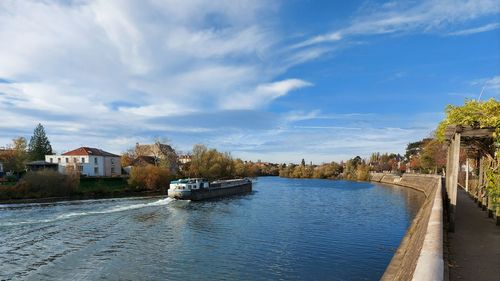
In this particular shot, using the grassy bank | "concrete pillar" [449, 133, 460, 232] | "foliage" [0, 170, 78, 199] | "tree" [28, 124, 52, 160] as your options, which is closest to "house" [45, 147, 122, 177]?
"tree" [28, 124, 52, 160]

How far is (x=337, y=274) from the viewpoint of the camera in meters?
16.4

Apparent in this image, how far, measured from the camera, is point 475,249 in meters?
10.3

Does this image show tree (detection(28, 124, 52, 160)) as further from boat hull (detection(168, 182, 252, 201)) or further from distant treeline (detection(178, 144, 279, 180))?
boat hull (detection(168, 182, 252, 201))

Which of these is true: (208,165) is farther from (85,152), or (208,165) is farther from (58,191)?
(58,191)

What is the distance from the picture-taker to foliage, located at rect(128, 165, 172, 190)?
65.2 m

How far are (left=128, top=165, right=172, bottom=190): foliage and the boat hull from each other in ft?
42.1

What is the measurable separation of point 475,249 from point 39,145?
98069 mm

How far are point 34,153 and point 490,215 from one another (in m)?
92.7

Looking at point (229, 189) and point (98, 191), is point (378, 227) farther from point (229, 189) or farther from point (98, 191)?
point (98, 191)

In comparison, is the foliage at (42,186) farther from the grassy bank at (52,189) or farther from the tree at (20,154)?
the tree at (20,154)

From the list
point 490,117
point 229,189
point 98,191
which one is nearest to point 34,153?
point 98,191

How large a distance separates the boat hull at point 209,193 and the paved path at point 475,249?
4024 centimetres

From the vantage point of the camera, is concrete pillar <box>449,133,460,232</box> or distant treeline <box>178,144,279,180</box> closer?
concrete pillar <box>449,133,460,232</box>

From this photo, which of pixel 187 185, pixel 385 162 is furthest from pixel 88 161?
pixel 385 162
